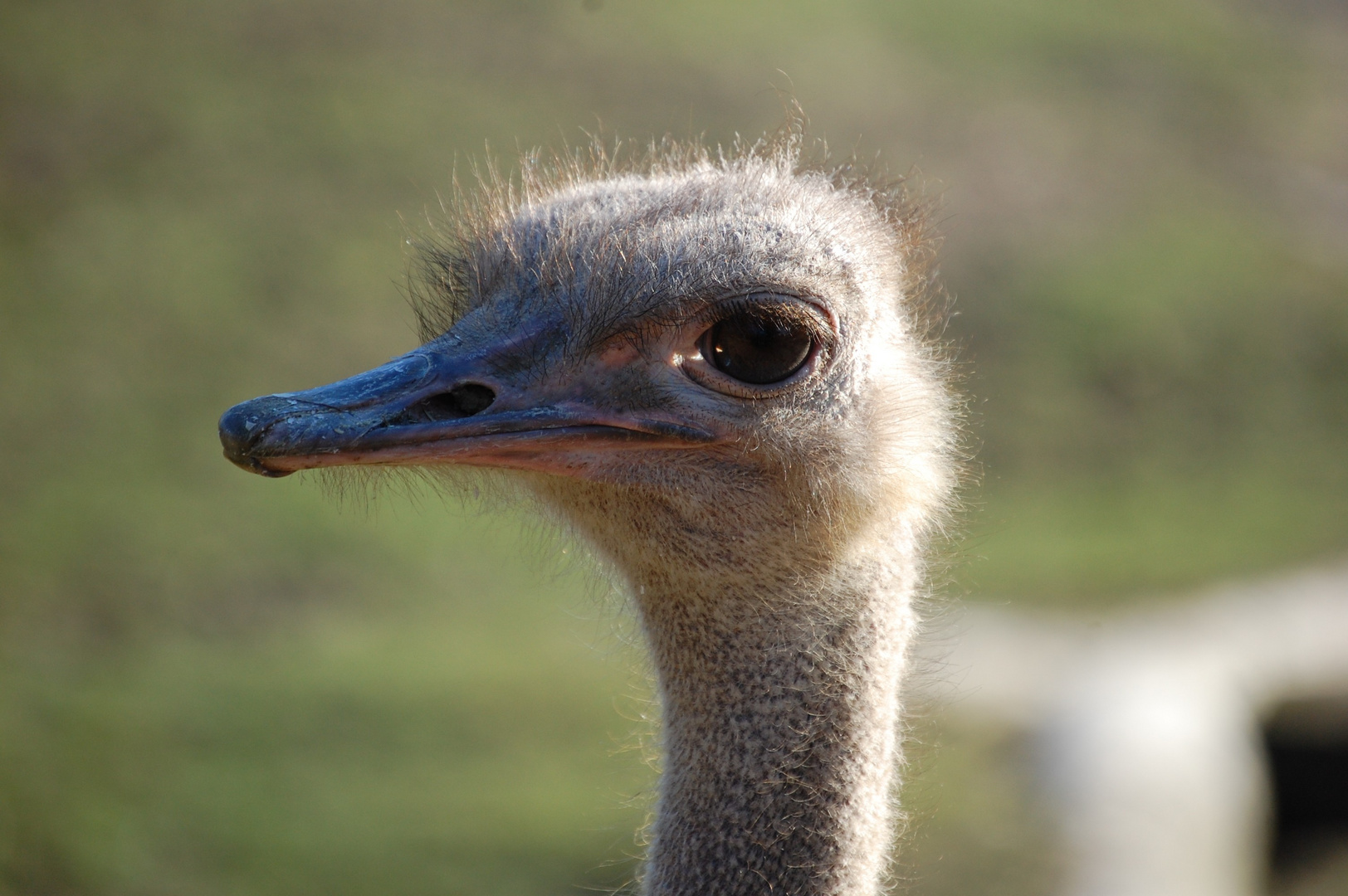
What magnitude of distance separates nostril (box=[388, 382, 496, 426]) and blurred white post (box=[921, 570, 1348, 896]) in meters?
4.65

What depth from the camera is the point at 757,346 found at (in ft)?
7.54

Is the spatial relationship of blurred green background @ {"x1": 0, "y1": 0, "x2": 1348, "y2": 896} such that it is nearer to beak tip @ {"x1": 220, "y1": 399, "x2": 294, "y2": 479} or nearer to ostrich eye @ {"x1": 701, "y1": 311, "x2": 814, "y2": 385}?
ostrich eye @ {"x1": 701, "y1": 311, "x2": 814, "y2": 385}

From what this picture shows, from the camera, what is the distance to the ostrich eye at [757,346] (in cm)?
228

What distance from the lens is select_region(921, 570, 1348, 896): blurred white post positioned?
6391 millimetres

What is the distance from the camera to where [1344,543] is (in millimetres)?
10234

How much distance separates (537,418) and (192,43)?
950 centimetres

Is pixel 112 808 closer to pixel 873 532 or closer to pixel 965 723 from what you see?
pixel 965 723

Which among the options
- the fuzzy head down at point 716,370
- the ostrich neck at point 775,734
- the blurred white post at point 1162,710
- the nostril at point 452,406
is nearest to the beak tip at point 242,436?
the nostril at point 452,406

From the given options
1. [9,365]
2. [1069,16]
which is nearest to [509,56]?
[9,365]

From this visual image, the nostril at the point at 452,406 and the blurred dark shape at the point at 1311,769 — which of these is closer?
the nostril at the point at 452,406

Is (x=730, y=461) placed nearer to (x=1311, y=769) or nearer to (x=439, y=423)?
(x=439, y=423)

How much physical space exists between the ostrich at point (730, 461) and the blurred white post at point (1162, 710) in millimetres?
4138

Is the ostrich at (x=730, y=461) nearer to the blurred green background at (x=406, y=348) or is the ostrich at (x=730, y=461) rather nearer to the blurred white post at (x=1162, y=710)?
the blurred green background at (x=406, y=348)

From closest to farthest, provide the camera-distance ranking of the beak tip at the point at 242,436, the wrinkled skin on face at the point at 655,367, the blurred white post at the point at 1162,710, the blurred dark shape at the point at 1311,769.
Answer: the beak tip at the point at 242,436, the wrinkled skin on face at the point at 655,367, the blurred white post at the point at 1162,710, the blurred dark shape at the point at 1311,769
